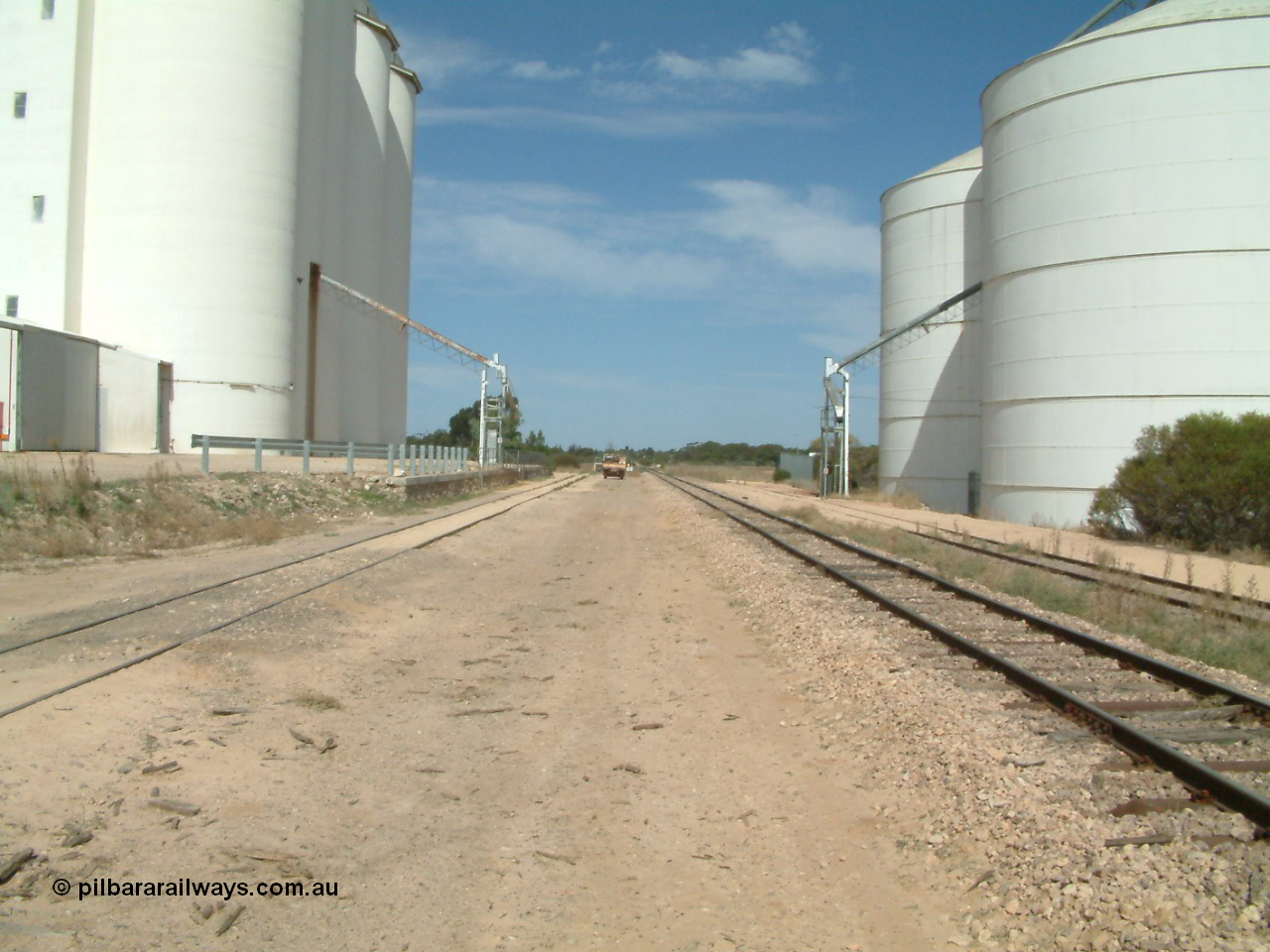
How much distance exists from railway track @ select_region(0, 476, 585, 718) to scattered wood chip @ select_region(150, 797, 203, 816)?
1828mm

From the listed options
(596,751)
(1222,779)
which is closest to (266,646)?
(596,751)

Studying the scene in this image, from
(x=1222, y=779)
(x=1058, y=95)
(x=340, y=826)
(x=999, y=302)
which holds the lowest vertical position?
(x=340, y=826)

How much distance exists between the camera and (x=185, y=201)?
38.9m


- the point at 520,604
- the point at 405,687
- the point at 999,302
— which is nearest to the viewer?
the point at 405,687

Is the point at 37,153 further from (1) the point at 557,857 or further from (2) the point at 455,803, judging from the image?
(1) the point at 557,857

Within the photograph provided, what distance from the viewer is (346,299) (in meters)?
50.8

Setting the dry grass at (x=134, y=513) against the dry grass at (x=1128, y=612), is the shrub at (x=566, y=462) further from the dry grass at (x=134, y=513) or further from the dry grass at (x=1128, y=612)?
the dry grass at (x=1128, y=612)

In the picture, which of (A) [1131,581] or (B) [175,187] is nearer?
(A) [1131,581]

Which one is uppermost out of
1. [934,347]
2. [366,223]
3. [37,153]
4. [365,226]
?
[366,223]

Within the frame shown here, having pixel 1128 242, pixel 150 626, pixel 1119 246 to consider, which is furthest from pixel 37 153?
pixel 1128 242

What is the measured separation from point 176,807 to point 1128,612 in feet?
34.7

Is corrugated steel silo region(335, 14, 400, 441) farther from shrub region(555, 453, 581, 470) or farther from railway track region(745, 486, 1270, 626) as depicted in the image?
shrub region(555, 453, 581, 470)

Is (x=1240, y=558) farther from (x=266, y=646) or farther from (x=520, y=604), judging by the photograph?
(x=266, y=646)

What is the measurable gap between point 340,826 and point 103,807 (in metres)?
1.19
